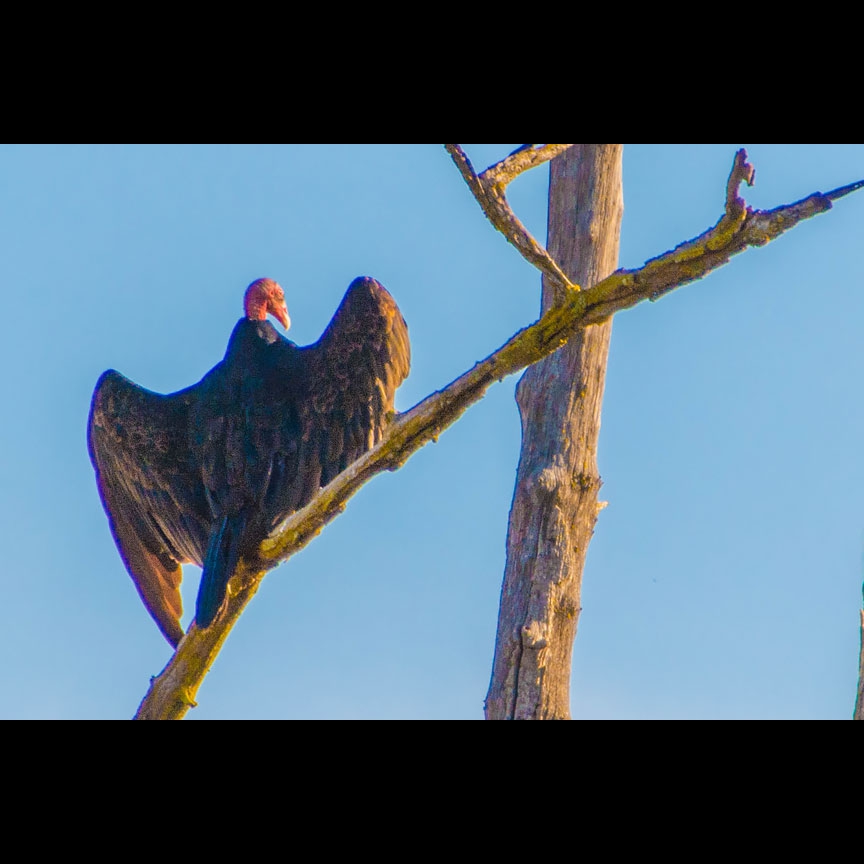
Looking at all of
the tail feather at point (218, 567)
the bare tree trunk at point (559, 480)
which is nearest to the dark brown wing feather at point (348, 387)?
the tail feather at point (218, 567)

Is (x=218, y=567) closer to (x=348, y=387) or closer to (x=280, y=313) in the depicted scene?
(x=348, y=387)

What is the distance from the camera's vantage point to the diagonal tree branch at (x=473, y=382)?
2357 mm

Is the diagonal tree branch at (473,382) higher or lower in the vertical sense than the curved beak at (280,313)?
lower

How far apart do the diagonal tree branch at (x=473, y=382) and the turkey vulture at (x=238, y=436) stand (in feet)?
1.97

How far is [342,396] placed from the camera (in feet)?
13.3

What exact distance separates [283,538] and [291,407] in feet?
3.18

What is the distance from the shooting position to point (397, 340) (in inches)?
158

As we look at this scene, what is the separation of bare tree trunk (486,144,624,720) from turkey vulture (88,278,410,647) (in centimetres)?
60

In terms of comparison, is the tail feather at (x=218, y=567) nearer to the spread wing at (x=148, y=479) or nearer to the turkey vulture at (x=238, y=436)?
the turkey vulture at (x=238, y=436)

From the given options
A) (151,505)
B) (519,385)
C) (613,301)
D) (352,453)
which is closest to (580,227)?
(519,385)

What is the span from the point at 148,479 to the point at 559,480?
63.3 inches

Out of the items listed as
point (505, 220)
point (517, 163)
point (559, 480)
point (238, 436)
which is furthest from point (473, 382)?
point (238, 436)

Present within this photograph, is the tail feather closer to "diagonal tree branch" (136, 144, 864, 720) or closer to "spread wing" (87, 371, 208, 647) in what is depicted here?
"diagonal tree branch" (136, 144, 864, 720)
